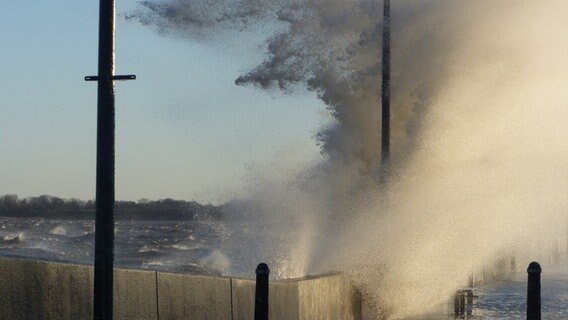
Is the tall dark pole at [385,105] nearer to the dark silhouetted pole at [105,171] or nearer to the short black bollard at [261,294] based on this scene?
the short black bollard at [261,294]

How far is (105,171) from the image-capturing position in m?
10.8

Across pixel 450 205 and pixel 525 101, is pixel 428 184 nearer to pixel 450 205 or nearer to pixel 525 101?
pixel 450 205

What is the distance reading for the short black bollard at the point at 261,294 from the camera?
527 inches

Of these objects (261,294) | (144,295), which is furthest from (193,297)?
(144,295)

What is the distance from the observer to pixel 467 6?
3175 cm

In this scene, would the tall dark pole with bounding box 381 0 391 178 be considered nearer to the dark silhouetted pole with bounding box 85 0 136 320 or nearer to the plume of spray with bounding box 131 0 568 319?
the plume of spray with bounding box 131 0 568 319

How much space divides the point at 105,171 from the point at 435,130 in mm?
20525

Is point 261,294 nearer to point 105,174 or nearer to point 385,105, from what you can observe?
point 105,174

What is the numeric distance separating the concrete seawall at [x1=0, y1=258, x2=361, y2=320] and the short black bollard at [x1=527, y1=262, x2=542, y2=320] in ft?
10.3

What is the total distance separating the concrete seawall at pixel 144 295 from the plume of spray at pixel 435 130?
28.6 ft

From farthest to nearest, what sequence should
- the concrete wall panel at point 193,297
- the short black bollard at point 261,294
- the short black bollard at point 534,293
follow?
the short black bollard at point 534,293
the short black bollard at point 261,294
the concrete wall panel at point 193,297

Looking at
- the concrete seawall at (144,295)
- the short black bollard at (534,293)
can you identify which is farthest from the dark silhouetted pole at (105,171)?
the short black bollard at (534,293)

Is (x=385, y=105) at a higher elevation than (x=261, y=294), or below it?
higher

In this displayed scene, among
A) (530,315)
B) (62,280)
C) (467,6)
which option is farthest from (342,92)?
(62,280)
